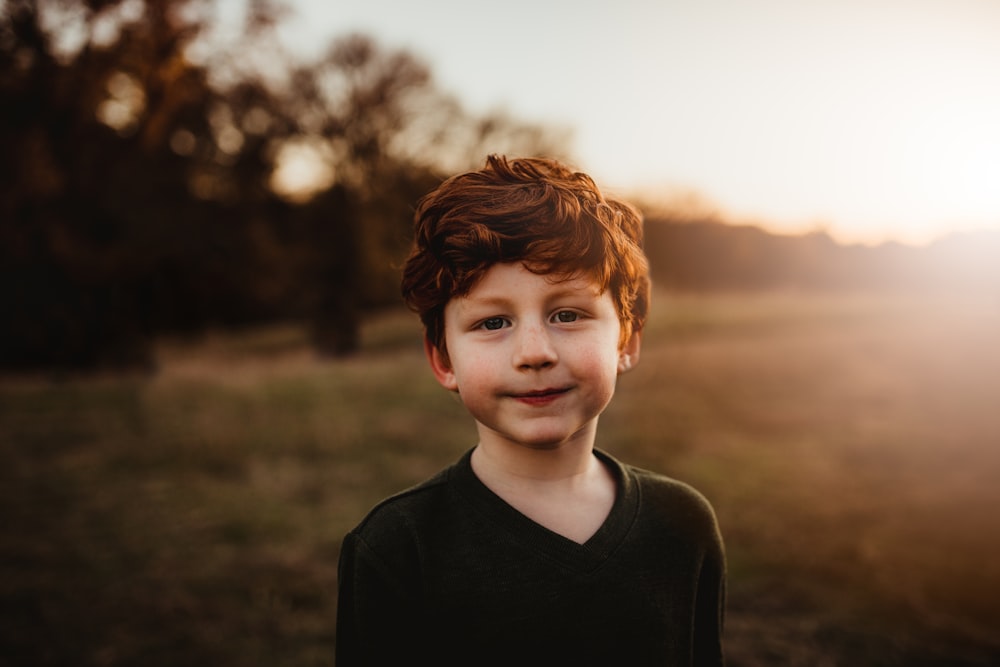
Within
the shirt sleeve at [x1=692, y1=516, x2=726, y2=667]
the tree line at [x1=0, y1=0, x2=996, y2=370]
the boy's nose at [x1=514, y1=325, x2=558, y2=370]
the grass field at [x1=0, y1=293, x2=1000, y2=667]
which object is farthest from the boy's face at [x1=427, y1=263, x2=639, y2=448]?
the tree line at [x1=0, y1=0, x2=996, y2=370]

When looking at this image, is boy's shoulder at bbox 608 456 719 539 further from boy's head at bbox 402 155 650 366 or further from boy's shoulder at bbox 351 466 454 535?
boy's shoulder at bbox 351 466 454 535

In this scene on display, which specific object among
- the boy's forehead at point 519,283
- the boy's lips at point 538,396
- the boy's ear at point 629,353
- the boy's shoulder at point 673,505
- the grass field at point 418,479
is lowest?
the grass field at point 418,479

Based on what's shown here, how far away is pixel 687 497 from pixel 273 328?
88.1 feet

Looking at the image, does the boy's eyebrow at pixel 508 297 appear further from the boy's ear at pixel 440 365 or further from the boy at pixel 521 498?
the boy's ear at pixel 440 365

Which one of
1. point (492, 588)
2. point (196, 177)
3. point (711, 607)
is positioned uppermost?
point (196, 177)

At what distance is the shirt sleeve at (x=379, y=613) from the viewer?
1.40m

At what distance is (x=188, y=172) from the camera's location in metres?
18.1

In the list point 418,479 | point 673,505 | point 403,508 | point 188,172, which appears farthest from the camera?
point 188,172

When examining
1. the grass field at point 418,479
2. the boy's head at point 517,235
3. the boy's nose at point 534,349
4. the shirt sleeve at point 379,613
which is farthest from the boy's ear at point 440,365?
the grass field at point 418,479

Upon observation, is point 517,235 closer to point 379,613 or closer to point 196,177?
point 379,613

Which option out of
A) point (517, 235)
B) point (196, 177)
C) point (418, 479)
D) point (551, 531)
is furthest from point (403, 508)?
point (196, 177)

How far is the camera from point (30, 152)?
44.9 feet

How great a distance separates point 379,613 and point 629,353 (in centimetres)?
81

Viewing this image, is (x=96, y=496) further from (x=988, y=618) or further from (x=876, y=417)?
(x=876, y=417)
